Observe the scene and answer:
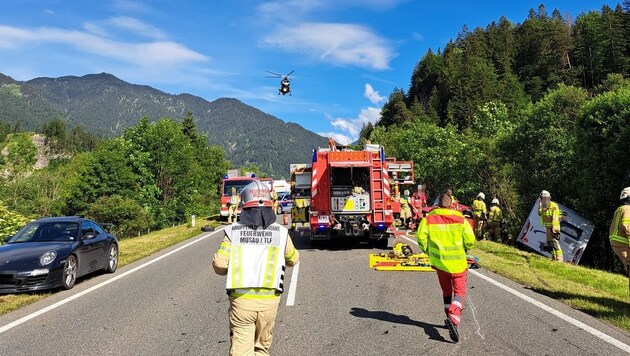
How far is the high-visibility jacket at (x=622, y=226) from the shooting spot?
6.61 m

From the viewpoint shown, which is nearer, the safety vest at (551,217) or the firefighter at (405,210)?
the safety vest at (551,217)

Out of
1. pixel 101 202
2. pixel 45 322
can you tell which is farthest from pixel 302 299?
pixel 101 202

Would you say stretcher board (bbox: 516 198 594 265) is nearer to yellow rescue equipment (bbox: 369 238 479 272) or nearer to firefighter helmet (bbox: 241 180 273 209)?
yellow rescue equipment (bbox: 369 238 479 272)

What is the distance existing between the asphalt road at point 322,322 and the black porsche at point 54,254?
405 mm

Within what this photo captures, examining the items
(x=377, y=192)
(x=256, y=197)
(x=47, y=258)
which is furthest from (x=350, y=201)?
(x=256, y=197)

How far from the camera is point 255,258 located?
11.6 feet

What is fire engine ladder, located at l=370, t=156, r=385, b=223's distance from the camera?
14180 mm

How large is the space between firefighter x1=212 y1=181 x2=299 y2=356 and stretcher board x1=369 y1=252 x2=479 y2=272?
7.16m

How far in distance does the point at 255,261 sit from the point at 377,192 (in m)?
11.1

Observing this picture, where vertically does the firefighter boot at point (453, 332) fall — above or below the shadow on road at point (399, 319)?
above

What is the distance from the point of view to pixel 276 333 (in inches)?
226

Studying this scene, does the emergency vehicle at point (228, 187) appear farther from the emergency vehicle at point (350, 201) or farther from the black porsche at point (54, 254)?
the black porsche at point (54, 254)

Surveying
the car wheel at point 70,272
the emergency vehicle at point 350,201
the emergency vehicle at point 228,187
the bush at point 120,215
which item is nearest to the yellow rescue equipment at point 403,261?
the emergency vehicle at point 350,201

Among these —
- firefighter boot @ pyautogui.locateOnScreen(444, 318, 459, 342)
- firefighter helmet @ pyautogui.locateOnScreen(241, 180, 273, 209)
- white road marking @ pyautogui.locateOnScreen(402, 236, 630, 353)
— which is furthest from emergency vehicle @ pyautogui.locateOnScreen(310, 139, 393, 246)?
firefighter helmet @ pyautogui.locateOnScreen(241, 180, 273, 209)
